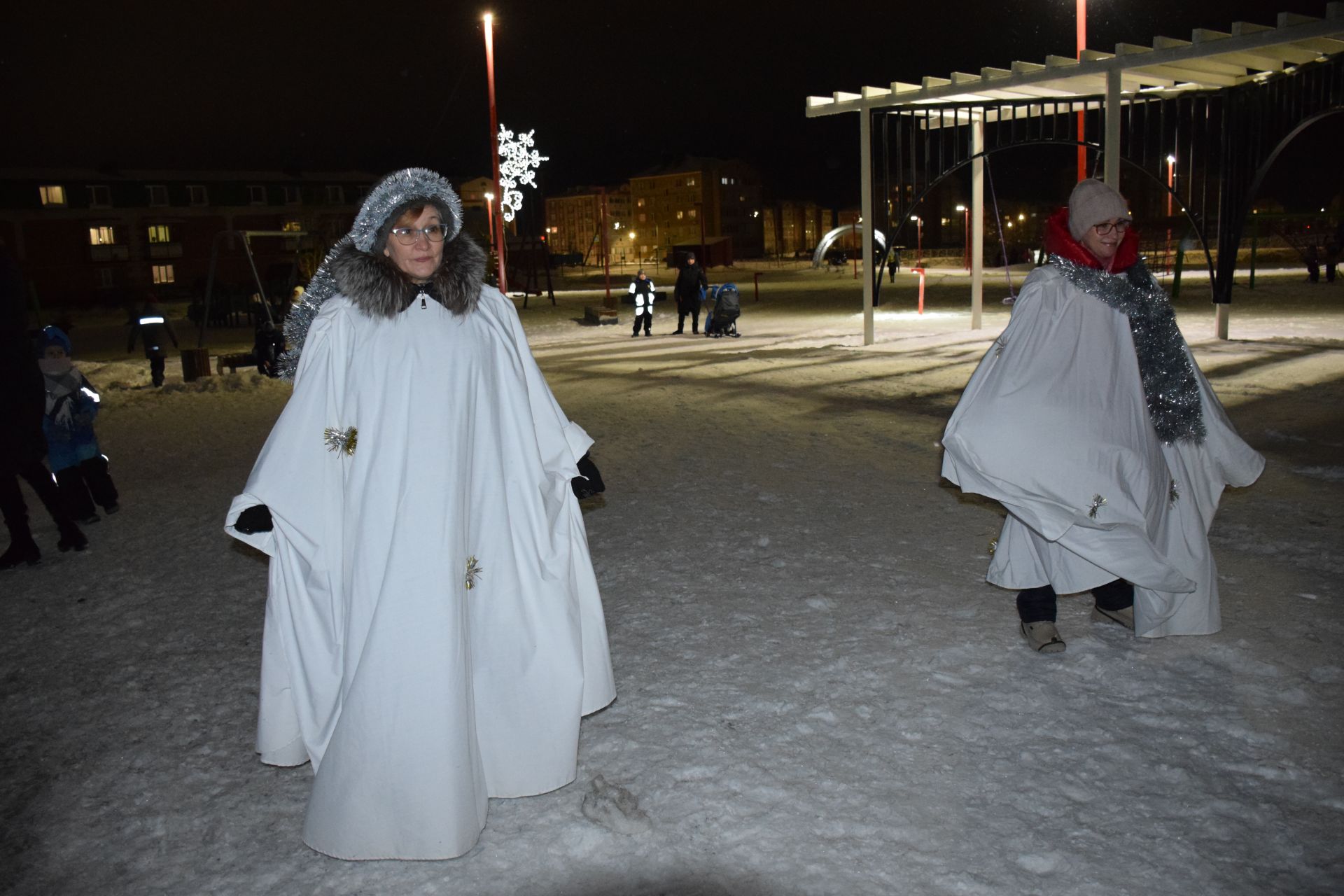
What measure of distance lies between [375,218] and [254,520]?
0.96 m

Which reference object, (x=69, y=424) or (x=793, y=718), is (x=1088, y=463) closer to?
(x=793, y=718)

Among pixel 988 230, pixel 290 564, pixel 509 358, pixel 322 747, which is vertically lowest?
pixel 322 747

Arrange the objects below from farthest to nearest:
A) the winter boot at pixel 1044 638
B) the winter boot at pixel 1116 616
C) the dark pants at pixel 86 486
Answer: the dark pants at pixel 86 486, the winter boot at pixel 1116 616, the winter boot at pixel 1044 638

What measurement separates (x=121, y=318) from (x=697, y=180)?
3775 inches

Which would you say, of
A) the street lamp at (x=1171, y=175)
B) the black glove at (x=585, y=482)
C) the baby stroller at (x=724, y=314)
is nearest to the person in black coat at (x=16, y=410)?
the black glove at (x=585, y=482)

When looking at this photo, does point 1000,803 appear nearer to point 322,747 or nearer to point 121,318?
point 322,747

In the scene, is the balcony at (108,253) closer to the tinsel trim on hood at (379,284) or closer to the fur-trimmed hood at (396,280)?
the tinsel trim on hood at (379,284)

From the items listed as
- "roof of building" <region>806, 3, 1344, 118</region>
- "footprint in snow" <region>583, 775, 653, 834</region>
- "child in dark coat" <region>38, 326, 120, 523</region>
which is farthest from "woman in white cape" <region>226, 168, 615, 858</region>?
"roof of building" <region>806, 3, 1344, 118</region>

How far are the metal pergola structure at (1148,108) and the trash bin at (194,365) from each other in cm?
1018

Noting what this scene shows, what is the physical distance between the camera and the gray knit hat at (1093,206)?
13.1ft

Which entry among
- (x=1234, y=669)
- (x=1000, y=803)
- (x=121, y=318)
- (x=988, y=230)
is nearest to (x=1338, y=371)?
(x=1234, y=669)

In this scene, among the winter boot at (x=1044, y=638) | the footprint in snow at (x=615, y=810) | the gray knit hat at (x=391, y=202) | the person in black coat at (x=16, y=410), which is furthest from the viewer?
the person in black coat at (x=16, y=410)

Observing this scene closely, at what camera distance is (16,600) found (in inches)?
212

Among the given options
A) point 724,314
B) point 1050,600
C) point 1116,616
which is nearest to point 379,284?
point 1050,600
